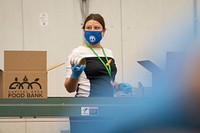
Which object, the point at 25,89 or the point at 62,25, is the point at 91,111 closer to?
the point at 25,89

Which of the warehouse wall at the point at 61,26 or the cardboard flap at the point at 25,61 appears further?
the warehouse wall at the point at 61,26

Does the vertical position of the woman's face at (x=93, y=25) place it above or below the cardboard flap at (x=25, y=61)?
above

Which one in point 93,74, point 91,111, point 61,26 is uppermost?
point 61,26

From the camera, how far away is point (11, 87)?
140 cm

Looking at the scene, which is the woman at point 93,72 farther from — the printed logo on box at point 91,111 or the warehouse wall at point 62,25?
the warehouse wall at point 62,25

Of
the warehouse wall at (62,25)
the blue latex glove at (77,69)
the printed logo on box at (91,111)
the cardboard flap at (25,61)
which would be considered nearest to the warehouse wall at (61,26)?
the warehouse wall at (62,25)

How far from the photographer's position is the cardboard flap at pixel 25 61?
1.47 meters

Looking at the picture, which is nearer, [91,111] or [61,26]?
[91,111]

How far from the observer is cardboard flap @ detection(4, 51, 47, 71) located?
4.84 feet

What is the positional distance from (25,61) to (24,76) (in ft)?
0.26

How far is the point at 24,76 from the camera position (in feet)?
4.73

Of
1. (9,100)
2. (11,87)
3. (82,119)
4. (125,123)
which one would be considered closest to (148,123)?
(125,123)

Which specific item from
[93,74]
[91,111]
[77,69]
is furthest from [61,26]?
[91,111]

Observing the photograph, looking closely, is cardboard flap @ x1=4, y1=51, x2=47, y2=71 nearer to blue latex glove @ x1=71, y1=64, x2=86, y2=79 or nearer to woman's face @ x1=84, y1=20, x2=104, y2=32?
woman's face @ x1=84, y1=20, x2=104, y2=32
